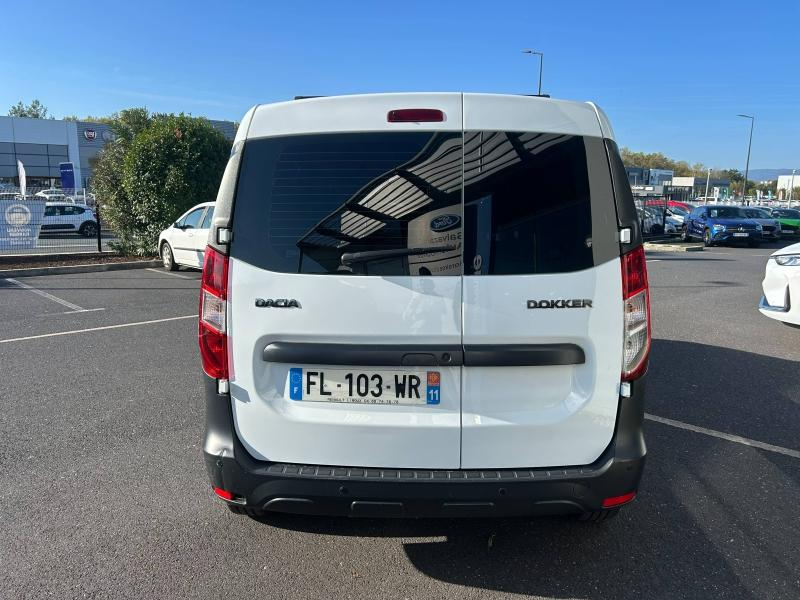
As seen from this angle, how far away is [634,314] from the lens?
2.55 metres

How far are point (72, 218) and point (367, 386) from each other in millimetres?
24843

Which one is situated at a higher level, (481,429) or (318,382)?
(318,382)

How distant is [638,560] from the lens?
114 inches

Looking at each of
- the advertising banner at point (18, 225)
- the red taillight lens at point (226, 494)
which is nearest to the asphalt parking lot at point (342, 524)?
the red taillight lens at point (226, 494)

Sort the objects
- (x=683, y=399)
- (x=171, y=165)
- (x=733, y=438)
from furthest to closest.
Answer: (x=171, y=165)
(x=683, y=399)
(x=733, y=438)

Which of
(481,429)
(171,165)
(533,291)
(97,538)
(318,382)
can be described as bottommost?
(97,538)

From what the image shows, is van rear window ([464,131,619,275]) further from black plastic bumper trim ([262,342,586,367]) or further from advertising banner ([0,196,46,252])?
advertising banner ([0,196,46,252])

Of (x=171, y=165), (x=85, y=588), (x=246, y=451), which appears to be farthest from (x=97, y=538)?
(x=171, y=165)

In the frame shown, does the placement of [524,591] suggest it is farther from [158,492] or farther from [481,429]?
[158,492]

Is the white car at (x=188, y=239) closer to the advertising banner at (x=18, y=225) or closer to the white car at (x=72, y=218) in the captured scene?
the advertising banner at (x=18, y=225)

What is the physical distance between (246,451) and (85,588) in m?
0.96

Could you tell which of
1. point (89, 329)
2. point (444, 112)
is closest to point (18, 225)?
point (89, 329)

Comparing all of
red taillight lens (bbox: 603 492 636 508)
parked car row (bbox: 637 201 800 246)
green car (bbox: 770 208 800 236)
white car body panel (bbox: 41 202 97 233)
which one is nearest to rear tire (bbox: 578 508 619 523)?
red taillight lens (bbox: 603 492 636 508)

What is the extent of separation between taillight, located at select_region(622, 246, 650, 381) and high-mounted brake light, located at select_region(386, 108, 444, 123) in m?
0.98
